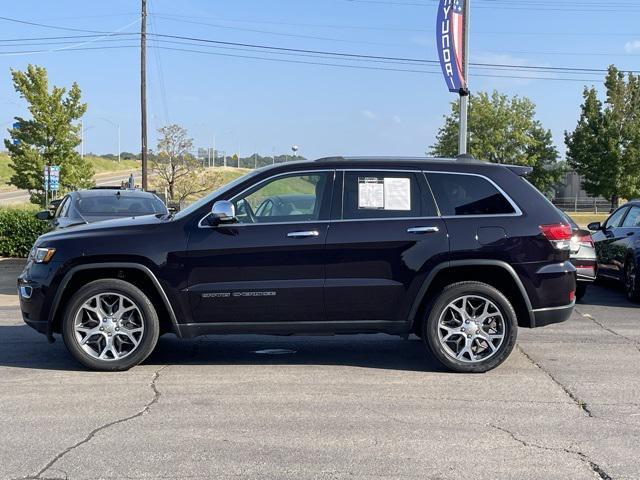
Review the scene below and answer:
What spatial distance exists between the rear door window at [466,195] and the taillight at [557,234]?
331 mm

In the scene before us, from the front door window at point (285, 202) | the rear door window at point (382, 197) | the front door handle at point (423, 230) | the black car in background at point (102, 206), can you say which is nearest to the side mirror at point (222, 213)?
the front door window at point (285, 202)

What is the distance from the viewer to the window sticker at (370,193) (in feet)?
19.7

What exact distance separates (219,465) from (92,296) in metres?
2.49

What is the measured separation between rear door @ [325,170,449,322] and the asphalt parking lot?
624 mm

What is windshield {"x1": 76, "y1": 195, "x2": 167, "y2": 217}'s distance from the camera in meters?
10.8

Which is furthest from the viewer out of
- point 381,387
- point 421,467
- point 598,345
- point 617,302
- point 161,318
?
point 617,302

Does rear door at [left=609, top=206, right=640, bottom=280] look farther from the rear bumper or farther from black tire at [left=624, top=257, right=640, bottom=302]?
the rear bumper

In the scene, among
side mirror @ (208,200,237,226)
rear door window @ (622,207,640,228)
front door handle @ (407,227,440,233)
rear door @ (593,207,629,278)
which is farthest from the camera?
rear door @ (593,207,629,278)

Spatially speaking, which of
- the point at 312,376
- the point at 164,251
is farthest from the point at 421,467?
the point at 164,251

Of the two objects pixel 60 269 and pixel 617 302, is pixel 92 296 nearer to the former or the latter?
pixel 60 269

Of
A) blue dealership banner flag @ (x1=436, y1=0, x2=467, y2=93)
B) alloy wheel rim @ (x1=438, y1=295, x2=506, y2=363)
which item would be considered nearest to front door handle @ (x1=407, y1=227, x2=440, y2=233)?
alloy wheel rim @ (x1=438, y1=295, x2=506, y2=363)

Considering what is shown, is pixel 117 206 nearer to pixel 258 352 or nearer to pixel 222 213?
pixel 258 352

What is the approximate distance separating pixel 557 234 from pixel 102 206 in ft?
24.7

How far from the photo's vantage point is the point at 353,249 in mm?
5852
